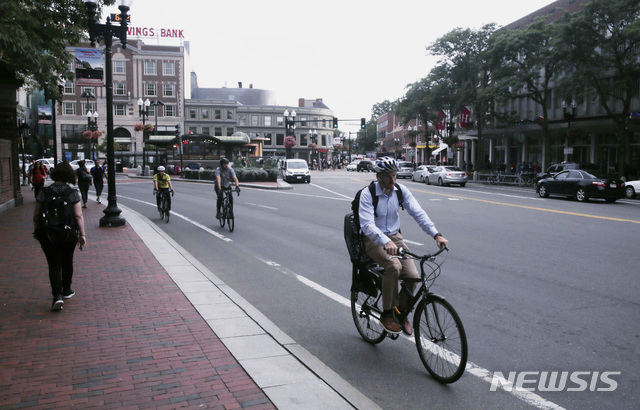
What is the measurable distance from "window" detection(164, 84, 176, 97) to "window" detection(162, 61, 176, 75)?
192cm

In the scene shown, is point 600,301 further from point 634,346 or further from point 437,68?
point 437,68

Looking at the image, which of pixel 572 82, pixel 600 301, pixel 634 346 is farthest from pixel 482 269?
pixel 572 82

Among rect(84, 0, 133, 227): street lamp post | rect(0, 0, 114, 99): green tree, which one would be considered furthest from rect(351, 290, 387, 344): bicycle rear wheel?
rect(84, 0, 133, 227): street lamp post

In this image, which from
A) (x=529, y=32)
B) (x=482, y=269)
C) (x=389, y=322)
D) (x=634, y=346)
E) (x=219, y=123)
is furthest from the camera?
(x=219, y=123)

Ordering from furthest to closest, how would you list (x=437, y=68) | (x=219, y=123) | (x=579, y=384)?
(x=219, y=123) → (x=437, y=68) → (x=579, y=384)

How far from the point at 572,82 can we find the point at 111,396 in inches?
1268

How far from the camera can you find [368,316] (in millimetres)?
5523

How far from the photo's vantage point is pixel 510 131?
52.7m

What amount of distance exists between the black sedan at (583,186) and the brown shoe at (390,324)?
849 inches

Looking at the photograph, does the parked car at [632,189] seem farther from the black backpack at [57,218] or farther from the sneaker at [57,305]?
the sneaker at [57,305]

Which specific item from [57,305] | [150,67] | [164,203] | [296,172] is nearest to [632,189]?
[296,172]

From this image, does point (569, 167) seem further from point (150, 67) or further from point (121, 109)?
point (121, 109)

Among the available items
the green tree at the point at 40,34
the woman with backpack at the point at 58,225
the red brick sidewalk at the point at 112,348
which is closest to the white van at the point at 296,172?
the green tree at the point at 40,34

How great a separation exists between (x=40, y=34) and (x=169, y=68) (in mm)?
70160
